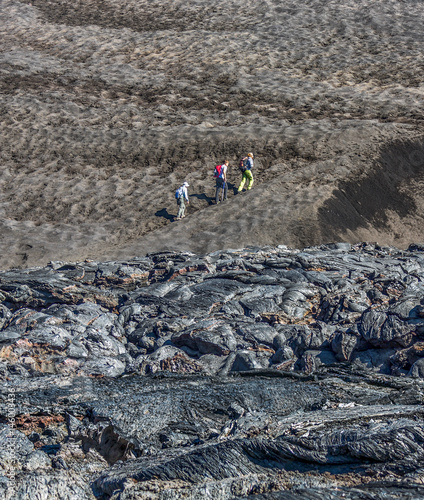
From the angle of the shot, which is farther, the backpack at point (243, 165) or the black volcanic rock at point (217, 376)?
the backpack at point (243, 165)

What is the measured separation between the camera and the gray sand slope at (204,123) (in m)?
18.6

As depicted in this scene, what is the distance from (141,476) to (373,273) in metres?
9.11

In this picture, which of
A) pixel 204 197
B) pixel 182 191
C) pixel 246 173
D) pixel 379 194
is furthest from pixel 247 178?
pixel 379 194

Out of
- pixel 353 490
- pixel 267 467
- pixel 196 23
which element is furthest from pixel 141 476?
pixel 196 23

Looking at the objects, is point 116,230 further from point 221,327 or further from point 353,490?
point 353,490

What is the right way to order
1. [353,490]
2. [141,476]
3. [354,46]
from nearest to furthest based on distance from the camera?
[353,490] → [141,476] → [354,46]

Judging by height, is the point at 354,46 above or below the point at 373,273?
above

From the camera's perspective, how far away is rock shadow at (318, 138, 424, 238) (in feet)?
61.2

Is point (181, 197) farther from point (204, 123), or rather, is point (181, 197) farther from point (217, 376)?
point (217, 376)

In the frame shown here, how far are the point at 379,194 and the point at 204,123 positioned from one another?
8.83 metres

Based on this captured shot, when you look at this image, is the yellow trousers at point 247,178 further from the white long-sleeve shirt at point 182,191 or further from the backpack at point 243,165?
the white long-sleeve shirt at point 182,191

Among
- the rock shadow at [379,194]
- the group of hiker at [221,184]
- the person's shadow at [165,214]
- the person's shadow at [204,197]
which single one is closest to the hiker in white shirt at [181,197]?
the group of hiker at [221,184]

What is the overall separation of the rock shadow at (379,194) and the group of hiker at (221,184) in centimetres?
326

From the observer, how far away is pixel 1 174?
21812 mm
